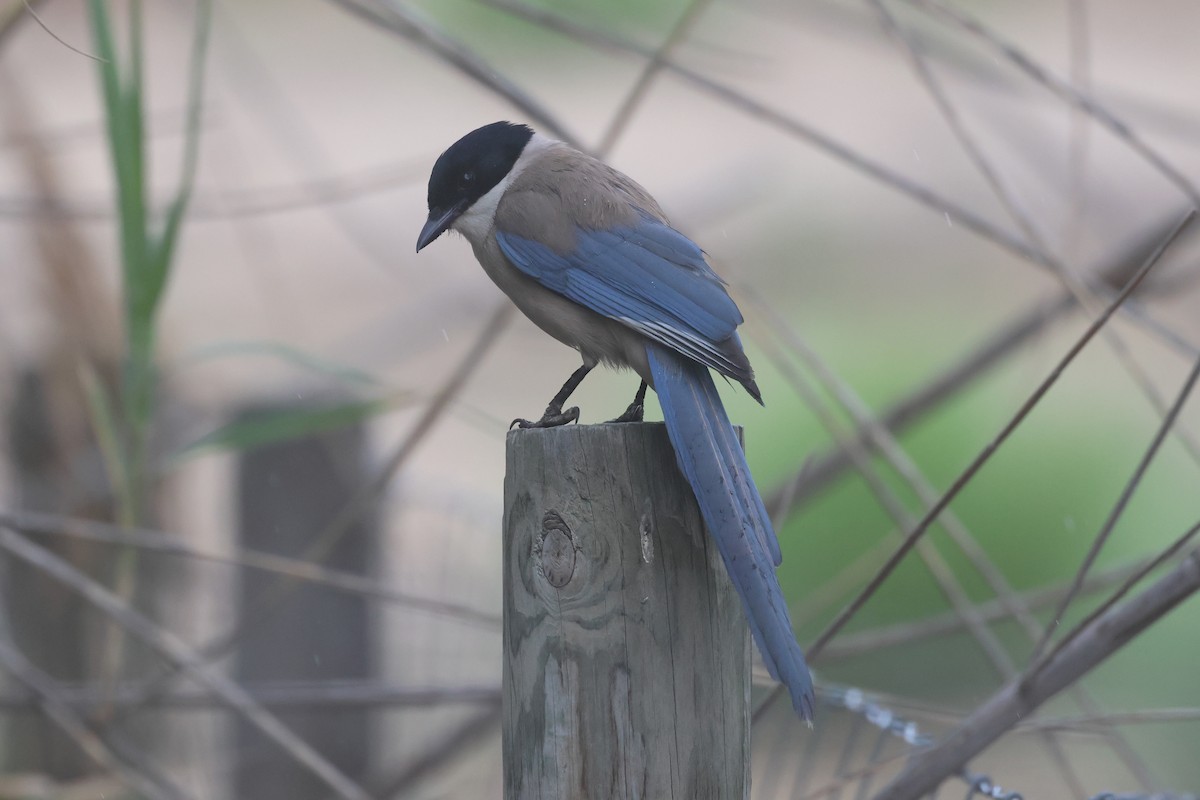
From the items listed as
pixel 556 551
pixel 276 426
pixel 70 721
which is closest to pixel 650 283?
pixel 556 551

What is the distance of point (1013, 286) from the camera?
1232 centimetres

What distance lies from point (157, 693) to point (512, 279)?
1497 mm

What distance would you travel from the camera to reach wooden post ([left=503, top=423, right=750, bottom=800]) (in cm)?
179

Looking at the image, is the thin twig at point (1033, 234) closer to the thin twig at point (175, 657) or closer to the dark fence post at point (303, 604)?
the thin twig at point (175, 657)

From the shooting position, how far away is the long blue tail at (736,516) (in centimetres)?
178

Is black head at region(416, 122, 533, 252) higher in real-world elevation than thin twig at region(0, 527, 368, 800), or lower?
higher

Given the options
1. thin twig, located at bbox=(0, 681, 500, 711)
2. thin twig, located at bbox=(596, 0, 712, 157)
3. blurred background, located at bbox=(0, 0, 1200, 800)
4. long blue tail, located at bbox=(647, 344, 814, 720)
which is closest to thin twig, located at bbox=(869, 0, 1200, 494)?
blurred background, located at bbox=(0, 0, 1200, 800)

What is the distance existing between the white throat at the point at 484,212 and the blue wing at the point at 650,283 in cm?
13

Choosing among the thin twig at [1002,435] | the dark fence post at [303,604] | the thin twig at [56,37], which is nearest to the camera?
the thin twig at [1002,435]

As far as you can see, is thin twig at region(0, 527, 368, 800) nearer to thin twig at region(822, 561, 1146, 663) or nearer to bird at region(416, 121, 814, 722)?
bird at region(416, 121, 814, 722)

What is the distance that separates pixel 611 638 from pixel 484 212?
127cm

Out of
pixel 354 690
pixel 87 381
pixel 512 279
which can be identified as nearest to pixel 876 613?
pixel 354 690

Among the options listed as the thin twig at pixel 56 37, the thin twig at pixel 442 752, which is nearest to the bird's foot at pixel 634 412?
the thin twig at pixel 56 37

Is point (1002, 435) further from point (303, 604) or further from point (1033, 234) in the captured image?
point (303, 604)
